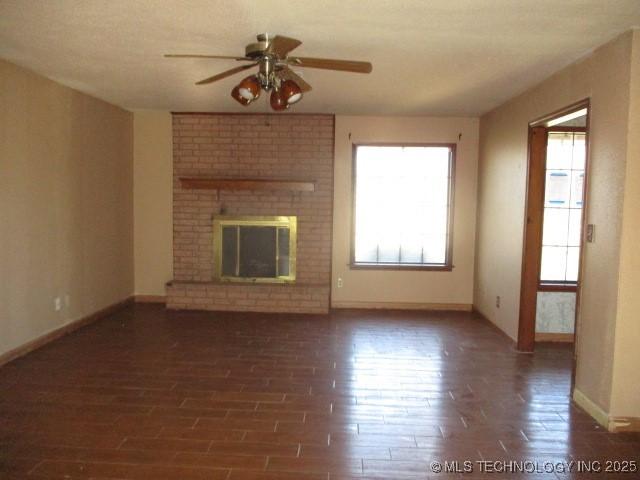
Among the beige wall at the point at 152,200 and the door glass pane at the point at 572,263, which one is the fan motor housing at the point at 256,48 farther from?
the door glass pane at the point at 572,263

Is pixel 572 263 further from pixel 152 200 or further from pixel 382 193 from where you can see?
pixel 152 200

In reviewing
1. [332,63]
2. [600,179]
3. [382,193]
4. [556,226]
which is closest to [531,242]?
[556,226]

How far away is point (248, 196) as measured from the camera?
19.6 feet

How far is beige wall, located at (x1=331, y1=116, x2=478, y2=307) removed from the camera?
5922mm

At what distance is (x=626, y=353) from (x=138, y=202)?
212 inches

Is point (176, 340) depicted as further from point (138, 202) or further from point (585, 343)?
point (585, 343)

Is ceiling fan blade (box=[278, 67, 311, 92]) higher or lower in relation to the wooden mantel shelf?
higher

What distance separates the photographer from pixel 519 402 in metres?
3.32

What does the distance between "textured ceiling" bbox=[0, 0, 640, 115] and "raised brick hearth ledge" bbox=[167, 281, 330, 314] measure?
2.33 m

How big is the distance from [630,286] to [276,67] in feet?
8.06

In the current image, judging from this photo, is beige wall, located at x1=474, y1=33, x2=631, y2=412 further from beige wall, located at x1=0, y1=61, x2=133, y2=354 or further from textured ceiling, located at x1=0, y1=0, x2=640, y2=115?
beige wall, located at x1=0, y1=61, x2=133, y2=354

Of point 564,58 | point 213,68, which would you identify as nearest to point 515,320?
point 564,58

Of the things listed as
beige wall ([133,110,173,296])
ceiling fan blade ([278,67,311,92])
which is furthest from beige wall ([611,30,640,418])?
beige wall ([133,110,173,296])

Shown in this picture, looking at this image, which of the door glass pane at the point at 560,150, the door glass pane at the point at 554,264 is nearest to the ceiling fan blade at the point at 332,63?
the door glass pane at the point at 560,150
